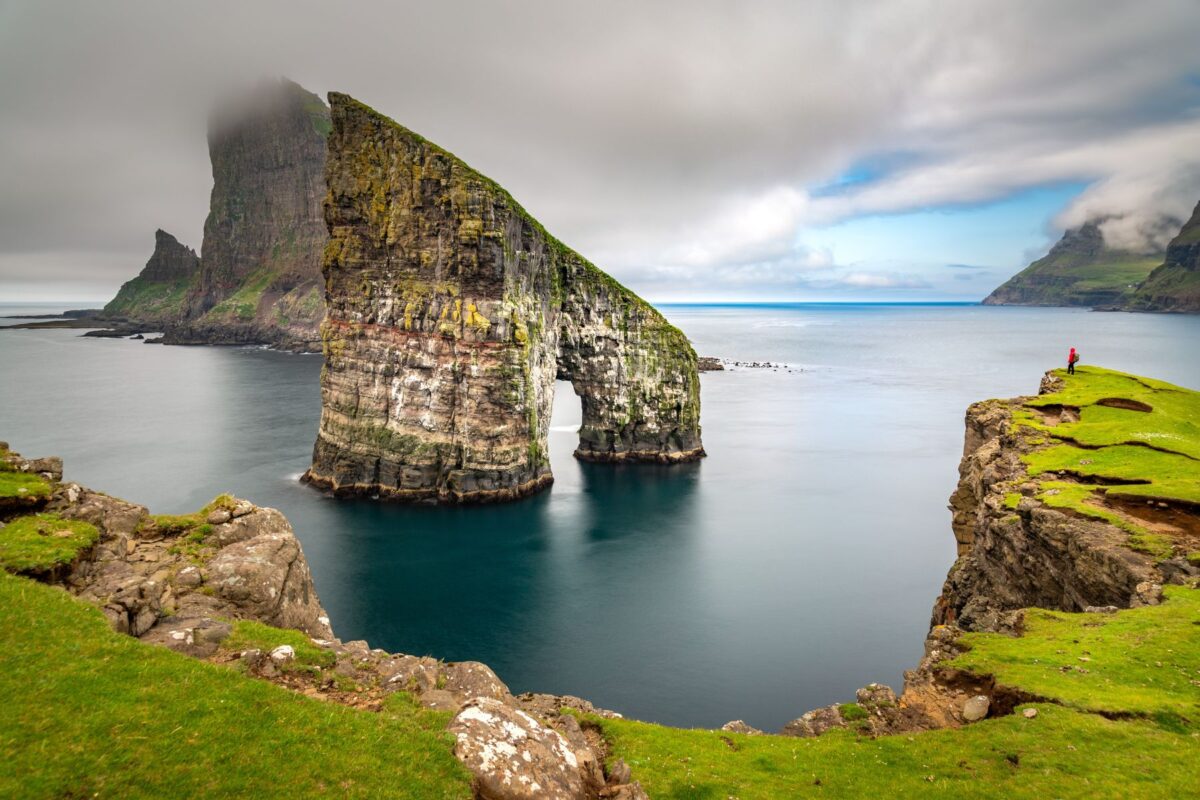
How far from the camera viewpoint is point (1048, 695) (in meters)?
14.7

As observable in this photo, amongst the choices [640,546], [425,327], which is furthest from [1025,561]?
[425,327]

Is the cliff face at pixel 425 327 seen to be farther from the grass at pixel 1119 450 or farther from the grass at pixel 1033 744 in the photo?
the grass at pixel 1033 744

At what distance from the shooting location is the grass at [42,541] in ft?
48.8

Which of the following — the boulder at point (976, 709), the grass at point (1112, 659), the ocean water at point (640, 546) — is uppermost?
the grass at point (1112, 659)

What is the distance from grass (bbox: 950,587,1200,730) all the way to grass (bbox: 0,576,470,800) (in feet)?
46.4

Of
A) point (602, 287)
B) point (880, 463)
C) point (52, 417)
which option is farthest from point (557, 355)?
point (52, 417)

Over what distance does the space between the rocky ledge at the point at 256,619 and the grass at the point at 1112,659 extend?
1064cm

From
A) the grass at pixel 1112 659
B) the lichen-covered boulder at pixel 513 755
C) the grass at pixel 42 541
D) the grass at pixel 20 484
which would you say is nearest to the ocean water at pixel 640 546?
the grass at pixel 1112 659

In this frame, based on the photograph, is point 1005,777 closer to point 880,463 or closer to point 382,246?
point 382,246

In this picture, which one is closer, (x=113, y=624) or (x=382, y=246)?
(x=113, y=624)

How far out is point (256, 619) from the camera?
17.7 metres

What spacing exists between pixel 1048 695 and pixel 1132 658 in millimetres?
2896

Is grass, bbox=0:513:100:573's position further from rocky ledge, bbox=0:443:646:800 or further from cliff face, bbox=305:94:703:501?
cliff face, bbox=305:94:703:501

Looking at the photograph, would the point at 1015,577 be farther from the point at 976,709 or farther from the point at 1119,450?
the point at 976,709
